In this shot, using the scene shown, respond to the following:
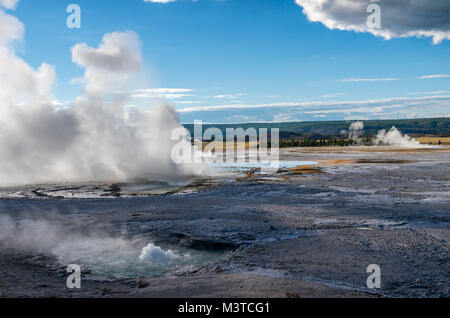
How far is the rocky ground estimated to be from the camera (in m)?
6.74

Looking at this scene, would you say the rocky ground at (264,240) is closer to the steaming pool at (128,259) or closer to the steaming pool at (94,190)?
the steaming pool at (128,259)

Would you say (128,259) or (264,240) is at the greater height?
(264,240)

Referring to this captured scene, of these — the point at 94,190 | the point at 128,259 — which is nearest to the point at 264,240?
the point at 128,259

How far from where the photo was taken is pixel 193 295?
248 inches

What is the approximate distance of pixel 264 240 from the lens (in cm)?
995

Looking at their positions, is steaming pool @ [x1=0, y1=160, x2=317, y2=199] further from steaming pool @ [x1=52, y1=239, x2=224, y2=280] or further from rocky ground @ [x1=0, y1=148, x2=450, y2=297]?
steaming pool @ [x1=52, y1=239, x2=224, y2=280]

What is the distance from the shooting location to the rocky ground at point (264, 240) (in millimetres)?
6738

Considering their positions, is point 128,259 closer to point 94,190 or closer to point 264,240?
point 264,240

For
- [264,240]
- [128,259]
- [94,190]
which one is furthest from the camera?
[94,190]

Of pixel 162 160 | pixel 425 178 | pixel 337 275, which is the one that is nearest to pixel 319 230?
pixel 337 275

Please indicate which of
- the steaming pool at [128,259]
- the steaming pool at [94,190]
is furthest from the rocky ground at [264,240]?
the steaming pool at [94,190]

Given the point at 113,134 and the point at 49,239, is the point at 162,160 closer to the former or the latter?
the point at 113,134

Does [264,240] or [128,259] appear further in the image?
[264,240]
